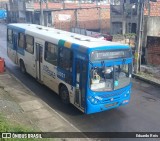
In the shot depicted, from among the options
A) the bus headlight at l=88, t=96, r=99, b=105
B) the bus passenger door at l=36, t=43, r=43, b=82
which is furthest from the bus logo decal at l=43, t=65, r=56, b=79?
the bus headlight at l=88, t=96, r=99, b=105

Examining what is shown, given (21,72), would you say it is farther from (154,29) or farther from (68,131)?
(154,29)

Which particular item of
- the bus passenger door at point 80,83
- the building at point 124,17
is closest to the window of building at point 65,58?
the bus passenger door at point 80,83

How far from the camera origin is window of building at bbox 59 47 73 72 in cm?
1102

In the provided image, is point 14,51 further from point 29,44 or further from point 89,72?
point 89,72

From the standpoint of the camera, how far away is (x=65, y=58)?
37.4 ft

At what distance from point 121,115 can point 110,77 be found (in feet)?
6.22

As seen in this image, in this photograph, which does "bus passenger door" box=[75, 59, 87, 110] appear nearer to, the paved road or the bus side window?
the paved road

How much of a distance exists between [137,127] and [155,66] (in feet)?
34.4

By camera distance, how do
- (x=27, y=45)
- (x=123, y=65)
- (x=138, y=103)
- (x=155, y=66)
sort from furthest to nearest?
(x=155, y=66)
(x=27, y=45)
(x=138, y=103)
(x=123, y=65)

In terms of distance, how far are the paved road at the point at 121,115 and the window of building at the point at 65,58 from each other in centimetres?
190

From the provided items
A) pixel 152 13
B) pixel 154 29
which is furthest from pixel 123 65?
pixel 152 13

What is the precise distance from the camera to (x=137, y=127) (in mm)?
10062

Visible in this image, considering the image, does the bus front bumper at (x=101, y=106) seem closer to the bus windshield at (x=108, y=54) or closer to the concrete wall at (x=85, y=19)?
the bus windshield at (x=108, y=54)

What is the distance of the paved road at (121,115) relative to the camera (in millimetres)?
10047
